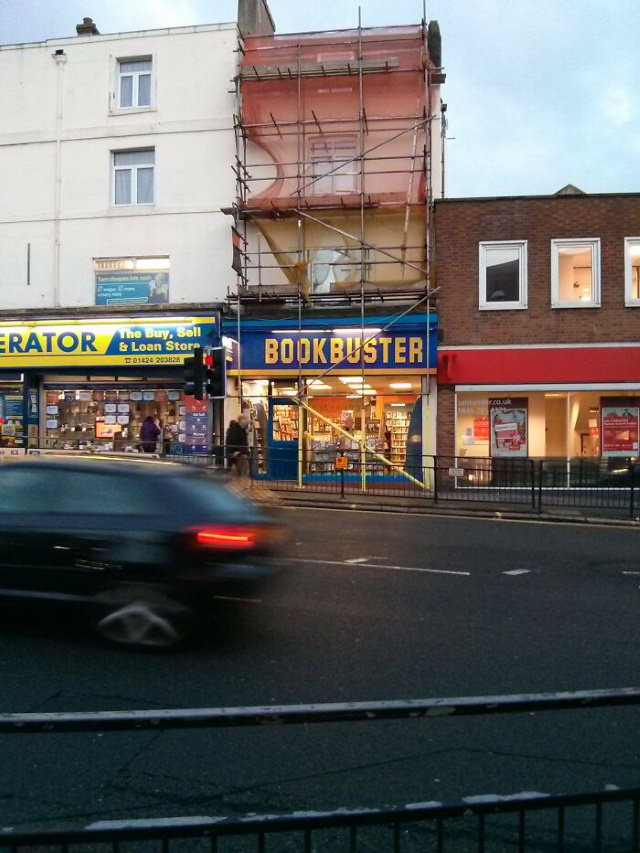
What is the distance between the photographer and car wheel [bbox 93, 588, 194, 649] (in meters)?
6.78

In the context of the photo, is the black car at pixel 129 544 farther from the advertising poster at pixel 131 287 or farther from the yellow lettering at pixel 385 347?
the advertising poster at pixel 131 287

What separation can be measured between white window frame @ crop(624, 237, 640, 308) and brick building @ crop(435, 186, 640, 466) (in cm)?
2

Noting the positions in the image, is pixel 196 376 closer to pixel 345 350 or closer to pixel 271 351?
pixel 271 351

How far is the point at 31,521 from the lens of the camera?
7129 mm

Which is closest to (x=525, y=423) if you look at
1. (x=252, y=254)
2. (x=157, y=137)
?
(x=252, y=254)

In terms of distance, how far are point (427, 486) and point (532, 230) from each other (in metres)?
7.11

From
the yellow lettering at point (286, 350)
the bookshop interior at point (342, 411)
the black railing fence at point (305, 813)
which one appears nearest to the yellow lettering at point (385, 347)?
the bookshop interior at point (342, 411)

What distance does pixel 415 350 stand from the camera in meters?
20.6

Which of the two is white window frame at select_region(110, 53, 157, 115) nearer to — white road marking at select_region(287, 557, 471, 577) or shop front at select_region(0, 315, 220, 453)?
shop front at select_region(0, 315, 220, 453)

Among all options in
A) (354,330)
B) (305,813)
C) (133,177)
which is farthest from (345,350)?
(305,813)

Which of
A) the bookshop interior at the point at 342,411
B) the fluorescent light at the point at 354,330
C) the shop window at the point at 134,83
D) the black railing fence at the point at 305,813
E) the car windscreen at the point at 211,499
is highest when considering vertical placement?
the shop window at the point at 134,83

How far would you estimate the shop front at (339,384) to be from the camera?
20.6 m

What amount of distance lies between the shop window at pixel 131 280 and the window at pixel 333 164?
15.2 feet

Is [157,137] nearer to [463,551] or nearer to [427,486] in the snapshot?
[427,486]
